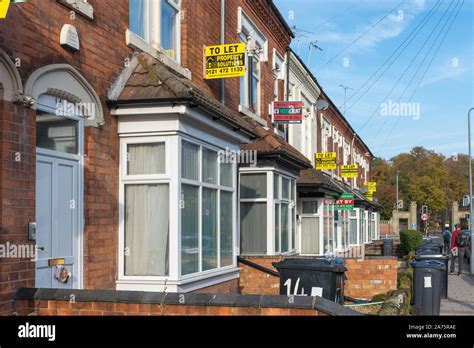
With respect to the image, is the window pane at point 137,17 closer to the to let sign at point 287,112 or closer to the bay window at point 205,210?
the bay window at point 205,210

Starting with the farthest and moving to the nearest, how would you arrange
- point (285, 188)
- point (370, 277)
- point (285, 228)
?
point (285, 228), point (285, 188), point (370, 277)

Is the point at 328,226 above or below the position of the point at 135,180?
below

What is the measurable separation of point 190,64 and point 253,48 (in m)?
5.12

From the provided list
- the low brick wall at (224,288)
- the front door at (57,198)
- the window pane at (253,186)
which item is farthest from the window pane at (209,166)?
the window pane at (253,186)

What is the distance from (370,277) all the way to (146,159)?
6473mm

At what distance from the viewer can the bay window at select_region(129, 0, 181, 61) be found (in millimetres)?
9148

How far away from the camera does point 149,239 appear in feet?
27.0

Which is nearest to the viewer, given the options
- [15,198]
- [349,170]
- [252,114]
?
[15,198]

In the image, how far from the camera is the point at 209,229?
31.6ft

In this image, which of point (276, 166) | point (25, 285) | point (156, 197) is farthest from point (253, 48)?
point (25, 285)

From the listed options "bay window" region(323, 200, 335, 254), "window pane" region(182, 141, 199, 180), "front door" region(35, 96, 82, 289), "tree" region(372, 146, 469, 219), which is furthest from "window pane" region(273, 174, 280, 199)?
"tree" region(372, 146, 469, 219)

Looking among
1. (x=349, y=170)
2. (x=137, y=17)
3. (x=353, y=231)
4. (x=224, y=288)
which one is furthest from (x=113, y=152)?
(x=353, y=231)

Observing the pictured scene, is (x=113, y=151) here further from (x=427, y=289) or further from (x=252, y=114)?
(x=252, y=114)
